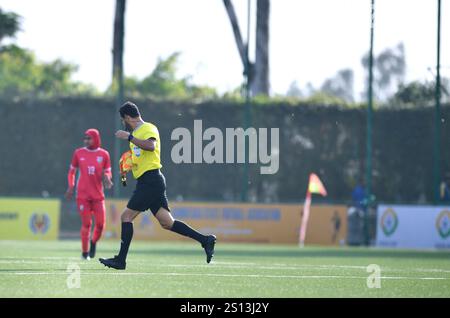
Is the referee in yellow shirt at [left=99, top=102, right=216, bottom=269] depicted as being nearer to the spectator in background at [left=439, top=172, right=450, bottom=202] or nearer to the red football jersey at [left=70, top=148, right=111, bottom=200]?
the red football jersey at [left=70, top=148, right=111, bottom=200]

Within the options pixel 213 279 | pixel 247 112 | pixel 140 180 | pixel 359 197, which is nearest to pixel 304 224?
pixel 359 197

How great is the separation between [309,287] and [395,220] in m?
20.0

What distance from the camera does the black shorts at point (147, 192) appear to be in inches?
614

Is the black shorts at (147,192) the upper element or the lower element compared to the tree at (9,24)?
lower

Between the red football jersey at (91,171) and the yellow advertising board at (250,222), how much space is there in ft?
44.9

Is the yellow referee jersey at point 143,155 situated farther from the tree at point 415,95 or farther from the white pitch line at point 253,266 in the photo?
the tree at point 415,95

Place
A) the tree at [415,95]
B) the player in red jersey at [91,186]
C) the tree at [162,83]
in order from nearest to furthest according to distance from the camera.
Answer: the player in red jersey at [91,186] → the tree at [415,95] → the tree at [162,83]

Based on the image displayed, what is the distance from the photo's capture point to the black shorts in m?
15.6

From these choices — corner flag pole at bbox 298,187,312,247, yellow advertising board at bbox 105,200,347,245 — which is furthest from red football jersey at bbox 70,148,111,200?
corner flag pole at bbox 298,187,312,247

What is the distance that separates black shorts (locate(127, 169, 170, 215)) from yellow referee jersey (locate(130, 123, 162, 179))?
0.07m

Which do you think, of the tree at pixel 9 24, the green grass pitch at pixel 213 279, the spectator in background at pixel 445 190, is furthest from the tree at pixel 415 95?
the green grass pitch at pixel 213 279

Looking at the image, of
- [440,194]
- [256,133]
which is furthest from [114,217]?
[440,194]

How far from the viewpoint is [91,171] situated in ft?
63.9

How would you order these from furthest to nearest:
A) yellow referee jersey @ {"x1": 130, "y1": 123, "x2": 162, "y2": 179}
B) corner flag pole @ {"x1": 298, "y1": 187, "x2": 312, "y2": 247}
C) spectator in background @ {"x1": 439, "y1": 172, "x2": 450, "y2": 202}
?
spectator in background @ {"x1": 439, "y1": 172, "x2": 450, "y2": 202}, corner flag pole @ {"x1": 298, "y1": 187, "x2": 312, "y2": 247}, yellow referee jersey @ {"x1": 130, "y1": 123, "x2": 162, "y2": 179}
